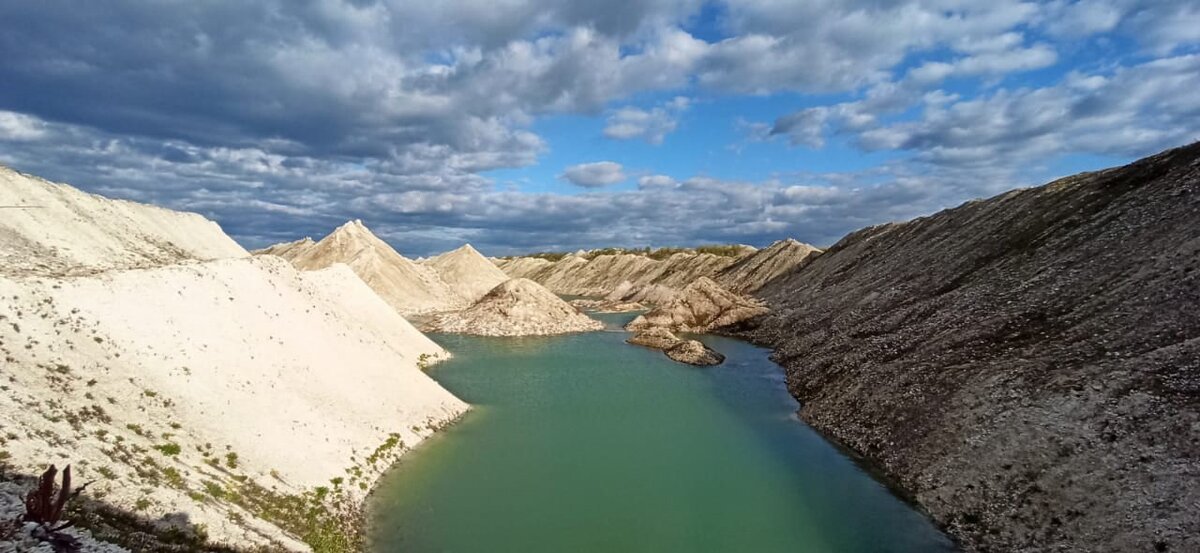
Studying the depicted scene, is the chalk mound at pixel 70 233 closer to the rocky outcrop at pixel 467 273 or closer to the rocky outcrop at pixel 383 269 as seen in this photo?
the rocky outcrop at pixel 383 269

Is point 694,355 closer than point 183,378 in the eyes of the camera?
No

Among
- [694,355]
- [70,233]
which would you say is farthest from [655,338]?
[70,233]

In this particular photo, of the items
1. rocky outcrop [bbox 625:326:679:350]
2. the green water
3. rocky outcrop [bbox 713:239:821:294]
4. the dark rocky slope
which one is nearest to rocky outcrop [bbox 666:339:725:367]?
rocky outcrop [bbox 625:326:679:350]

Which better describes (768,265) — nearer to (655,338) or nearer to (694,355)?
(655,338)

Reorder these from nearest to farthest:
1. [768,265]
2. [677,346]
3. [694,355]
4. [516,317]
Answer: [694,355]
[677,346]
[516,317]
[768,265]

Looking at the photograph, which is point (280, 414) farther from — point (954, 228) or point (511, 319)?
point (954, 228)

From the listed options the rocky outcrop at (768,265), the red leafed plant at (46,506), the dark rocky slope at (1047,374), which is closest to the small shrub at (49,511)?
the red leafed plant at (46,506)
